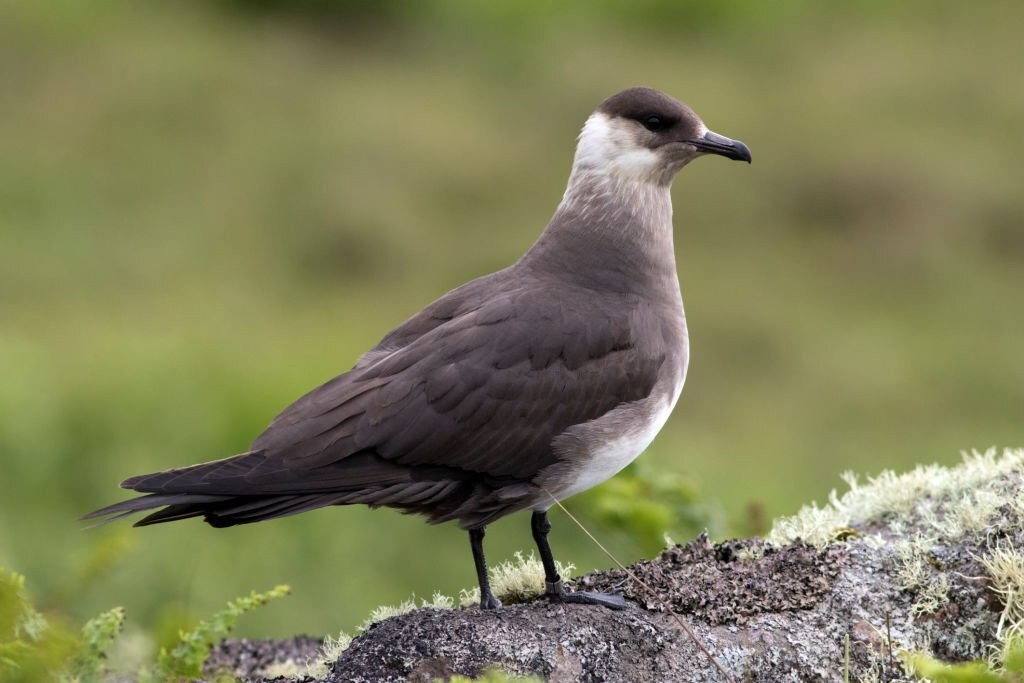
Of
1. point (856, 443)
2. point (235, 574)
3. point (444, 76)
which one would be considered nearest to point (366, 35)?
point (444, 76)

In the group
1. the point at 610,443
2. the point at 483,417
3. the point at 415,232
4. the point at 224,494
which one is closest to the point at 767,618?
the point at 610,443

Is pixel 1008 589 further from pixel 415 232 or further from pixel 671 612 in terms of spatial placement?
pixel 415 232

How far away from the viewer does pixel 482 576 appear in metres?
4.93

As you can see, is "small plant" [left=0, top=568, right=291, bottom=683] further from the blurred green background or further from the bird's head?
the blurred green background

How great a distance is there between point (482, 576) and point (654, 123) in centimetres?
191

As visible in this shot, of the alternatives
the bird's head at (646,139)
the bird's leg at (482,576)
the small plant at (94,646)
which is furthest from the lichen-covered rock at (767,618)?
the bird's head at (646,139)

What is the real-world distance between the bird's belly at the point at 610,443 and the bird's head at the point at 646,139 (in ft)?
3.44

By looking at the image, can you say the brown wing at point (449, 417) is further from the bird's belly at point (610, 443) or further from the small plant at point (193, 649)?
the small plant at point (193, 649)

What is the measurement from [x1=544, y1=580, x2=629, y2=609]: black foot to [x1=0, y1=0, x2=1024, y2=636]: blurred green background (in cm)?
406

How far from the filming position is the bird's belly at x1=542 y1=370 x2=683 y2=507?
5.00 m

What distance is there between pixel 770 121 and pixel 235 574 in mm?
8122

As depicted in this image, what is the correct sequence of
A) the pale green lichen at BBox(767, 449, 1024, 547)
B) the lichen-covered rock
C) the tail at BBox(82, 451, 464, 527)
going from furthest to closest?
the pale green lichen at BBox(767, 449, 1024, 547)
the tail at BBox(82, 451, 464, 527)
the lichen-covered rock

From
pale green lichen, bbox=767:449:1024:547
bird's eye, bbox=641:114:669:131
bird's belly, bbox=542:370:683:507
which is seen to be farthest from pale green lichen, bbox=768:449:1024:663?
bird's eye, bbox=641:114:669:131

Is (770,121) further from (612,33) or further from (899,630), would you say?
(899,630)
